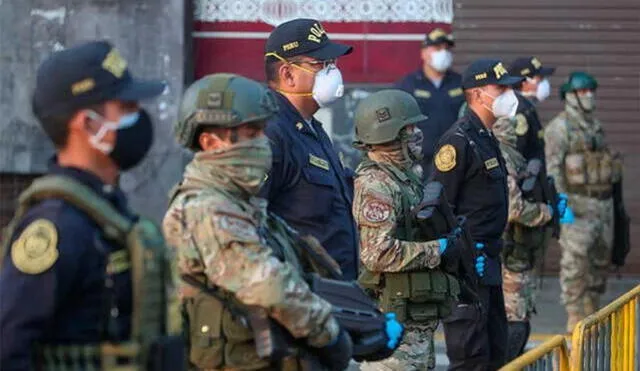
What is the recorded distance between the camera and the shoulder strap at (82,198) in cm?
358

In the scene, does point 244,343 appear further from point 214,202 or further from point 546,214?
point 546,214

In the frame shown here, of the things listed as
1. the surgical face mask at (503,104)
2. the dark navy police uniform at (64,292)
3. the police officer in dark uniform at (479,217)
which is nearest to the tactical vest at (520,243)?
the surgical face mask at (503,104)

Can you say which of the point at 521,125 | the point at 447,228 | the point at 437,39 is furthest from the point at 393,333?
the point at 437,39

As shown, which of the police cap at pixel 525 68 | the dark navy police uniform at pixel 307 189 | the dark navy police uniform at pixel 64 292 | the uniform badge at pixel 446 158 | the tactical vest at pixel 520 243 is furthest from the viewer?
the police cap at pixel 525 68

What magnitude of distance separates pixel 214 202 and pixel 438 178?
332 cm

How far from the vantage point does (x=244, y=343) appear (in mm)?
4648

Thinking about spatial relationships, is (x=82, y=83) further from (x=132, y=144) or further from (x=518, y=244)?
(x=518, y=244)

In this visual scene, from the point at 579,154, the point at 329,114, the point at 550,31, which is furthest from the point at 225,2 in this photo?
the point at 579,154

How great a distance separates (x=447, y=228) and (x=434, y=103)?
206 inches

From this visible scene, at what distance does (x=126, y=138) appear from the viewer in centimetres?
368

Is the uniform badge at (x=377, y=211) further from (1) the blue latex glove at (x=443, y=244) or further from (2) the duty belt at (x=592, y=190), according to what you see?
(2) the duty belt at (x=592, y=190)

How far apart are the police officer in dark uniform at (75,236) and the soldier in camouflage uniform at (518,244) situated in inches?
216

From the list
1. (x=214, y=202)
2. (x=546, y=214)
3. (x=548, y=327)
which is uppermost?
(x=214, y=202)

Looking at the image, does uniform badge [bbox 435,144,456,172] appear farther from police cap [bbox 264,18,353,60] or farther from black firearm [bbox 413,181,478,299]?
police cap [bbox 264,18,353,60]
